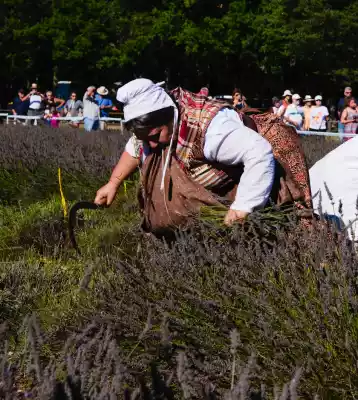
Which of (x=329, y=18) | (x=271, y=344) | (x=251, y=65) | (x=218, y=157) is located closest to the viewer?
(x=271, y=344)

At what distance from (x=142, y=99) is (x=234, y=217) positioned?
57 centimetres

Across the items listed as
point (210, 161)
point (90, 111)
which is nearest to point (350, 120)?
point (90, 111)

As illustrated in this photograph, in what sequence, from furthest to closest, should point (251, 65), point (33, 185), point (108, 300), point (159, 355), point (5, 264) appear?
point (251, 65) → point (33, 185) → point (5, 264) → point (108, 300) → point (159, 355)

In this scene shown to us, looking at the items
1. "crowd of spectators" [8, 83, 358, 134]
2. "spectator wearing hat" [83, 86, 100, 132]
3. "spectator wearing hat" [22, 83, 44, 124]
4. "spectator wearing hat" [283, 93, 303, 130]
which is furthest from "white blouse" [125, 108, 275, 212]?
"spectator wearing hat" [22, 83, 44, 124]

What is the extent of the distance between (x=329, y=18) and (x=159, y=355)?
33051 mm

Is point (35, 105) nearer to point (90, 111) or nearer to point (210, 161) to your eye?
point (90, 111)

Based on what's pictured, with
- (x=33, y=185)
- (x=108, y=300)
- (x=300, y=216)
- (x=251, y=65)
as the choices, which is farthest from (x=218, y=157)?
(x=251, y=65)

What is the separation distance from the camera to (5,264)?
4.62 m

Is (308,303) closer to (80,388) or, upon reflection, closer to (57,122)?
(80,388)

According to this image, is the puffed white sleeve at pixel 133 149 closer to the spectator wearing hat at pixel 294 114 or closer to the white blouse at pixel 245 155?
the white blouse at pixel 245 155

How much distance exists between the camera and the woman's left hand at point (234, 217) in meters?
3.34

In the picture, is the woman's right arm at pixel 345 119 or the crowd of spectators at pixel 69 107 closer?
the woman's right arm at pixel 345 119

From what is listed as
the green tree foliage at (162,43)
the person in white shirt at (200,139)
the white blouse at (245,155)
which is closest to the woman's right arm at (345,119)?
the person in white shirt at (200,139)

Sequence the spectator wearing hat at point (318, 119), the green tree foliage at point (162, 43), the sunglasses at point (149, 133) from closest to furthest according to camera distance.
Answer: the sunglasses at point (149, 133)
the spectator wearing hat at point (318, 119)
the green tree foliage at point (162, 43)
